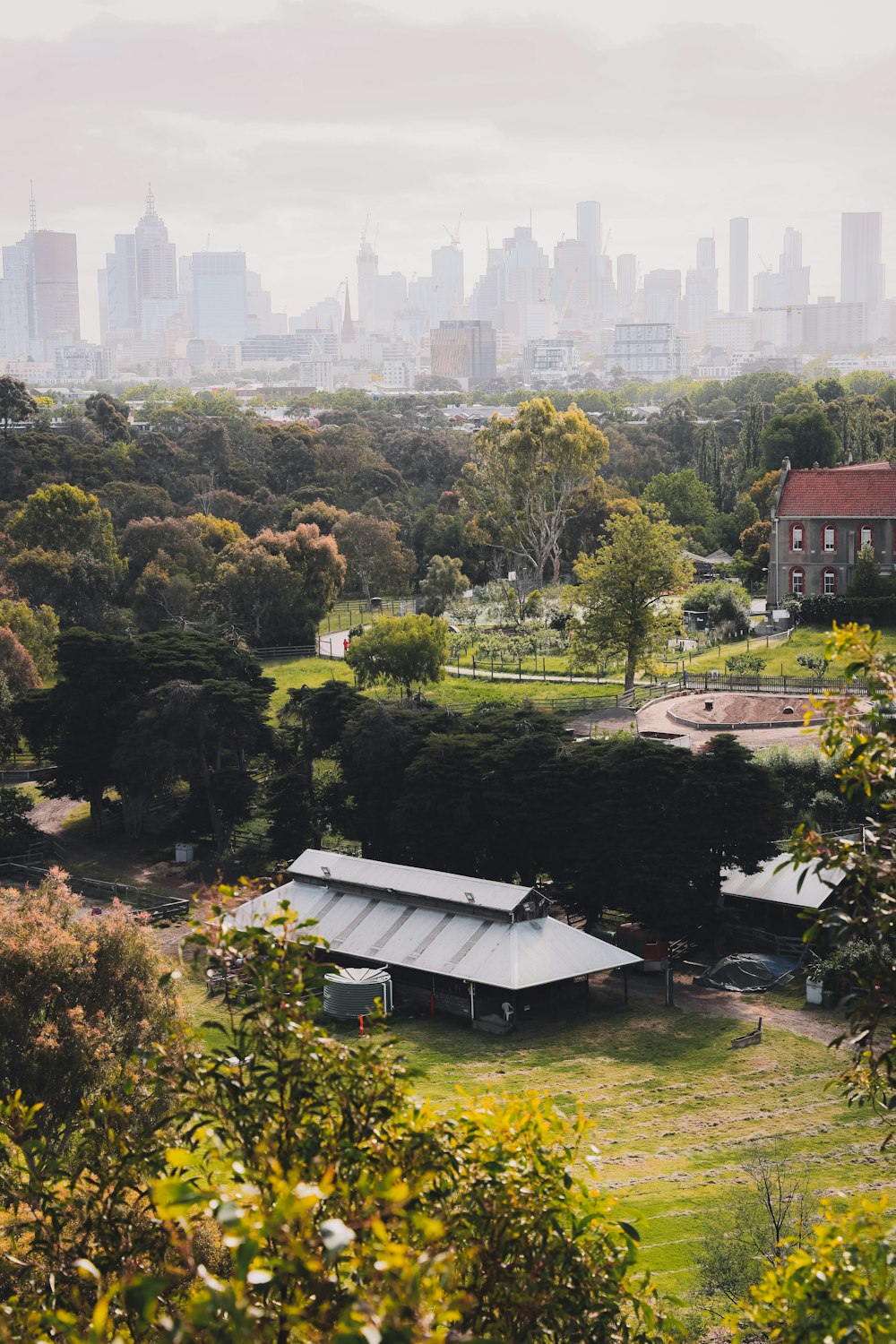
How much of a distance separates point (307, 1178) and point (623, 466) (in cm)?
8926

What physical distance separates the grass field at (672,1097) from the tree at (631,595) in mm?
24589

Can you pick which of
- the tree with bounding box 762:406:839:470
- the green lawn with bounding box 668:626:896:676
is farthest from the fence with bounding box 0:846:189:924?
the tree with bounding box 762:406:839:470

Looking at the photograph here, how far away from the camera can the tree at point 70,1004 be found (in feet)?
58.5

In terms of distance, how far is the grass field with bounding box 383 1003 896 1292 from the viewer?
62.3ft

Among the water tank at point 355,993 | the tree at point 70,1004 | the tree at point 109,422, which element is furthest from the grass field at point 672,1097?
the tree at point 109,422

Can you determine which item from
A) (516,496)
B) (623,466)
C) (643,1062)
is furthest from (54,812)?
(623,466)

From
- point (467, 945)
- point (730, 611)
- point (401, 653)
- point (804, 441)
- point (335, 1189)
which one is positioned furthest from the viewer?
point (804, 441)

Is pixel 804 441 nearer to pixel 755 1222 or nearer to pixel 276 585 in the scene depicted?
pixel 276 585

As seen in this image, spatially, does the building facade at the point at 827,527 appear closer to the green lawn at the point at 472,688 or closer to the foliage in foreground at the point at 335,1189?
the green lawn at the point at 472,688

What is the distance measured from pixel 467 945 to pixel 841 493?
35328 millimetres

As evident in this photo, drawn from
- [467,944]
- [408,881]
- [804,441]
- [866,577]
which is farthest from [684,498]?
[467,944]

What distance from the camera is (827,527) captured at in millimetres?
57125

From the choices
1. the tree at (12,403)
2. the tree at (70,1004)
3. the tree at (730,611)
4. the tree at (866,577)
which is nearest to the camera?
the tree at (70,1004)

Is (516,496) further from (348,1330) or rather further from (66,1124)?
(348,1330)
